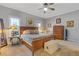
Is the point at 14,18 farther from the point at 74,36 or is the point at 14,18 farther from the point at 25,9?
the point at 74,36

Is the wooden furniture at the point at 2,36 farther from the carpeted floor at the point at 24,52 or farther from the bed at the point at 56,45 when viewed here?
the bed at the point at 56,45

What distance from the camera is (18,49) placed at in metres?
1.54

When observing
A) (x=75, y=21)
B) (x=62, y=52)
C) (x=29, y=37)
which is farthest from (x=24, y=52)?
(x=75, y=21)

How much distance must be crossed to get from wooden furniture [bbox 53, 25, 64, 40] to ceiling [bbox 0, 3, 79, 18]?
0.22 m

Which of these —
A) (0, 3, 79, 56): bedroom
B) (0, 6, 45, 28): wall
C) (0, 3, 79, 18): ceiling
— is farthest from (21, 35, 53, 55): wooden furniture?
(0, 3, 79, 18): ceiling

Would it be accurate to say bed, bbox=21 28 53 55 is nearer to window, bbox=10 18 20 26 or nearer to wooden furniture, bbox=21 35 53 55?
wooden furniture, bbox=21 35 53 55

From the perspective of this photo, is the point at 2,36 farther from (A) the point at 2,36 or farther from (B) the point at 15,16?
(B) the point at 15,16

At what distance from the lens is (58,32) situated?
1.57 metres

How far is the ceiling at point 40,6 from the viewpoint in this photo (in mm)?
1470

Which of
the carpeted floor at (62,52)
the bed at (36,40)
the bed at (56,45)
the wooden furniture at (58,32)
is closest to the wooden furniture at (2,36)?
the bed at (36,40)

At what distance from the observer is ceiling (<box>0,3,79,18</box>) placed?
1470mm

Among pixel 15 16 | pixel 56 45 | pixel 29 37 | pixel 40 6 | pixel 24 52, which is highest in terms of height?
pixel 40 6

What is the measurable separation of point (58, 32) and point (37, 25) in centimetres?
38

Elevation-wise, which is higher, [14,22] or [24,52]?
[14,22]
